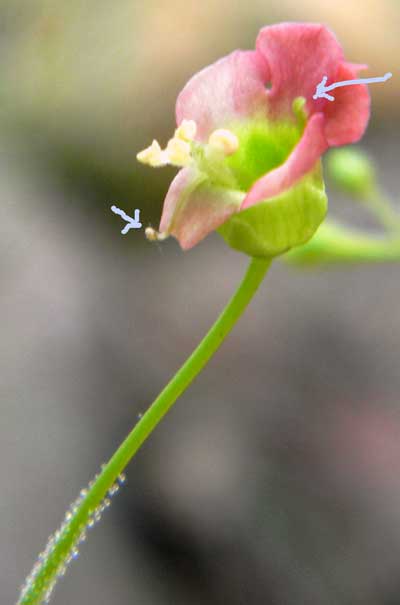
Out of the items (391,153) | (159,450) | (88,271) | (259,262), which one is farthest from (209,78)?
(391,153)

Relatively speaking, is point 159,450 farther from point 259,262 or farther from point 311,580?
point 259,262

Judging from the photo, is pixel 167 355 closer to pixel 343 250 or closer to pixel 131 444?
pixel 343 250

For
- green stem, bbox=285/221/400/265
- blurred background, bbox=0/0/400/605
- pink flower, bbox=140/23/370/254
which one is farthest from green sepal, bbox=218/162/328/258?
blurred background, bbox=0/0/400/605

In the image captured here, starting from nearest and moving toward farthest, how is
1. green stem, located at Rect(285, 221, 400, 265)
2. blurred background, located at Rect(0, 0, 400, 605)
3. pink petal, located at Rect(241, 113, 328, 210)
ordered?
pink petal, located at Rect(241, 113, 328, 210) → green stem, located at Rect(285, 221, 400, 265) → blurred background, located at Rect(0, 0, 400, 605)

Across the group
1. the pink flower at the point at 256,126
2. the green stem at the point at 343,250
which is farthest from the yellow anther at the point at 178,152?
the green stem at the point at 343,250

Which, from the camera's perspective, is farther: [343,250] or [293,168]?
[343,250]

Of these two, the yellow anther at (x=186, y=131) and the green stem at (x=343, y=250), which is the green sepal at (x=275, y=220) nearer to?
the yellow anther at (x=186, y=131)

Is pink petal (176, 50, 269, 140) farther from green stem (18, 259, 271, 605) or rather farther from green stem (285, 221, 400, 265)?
green stem (285, 221, 400, 265)

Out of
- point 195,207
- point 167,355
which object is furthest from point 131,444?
point 167,355
